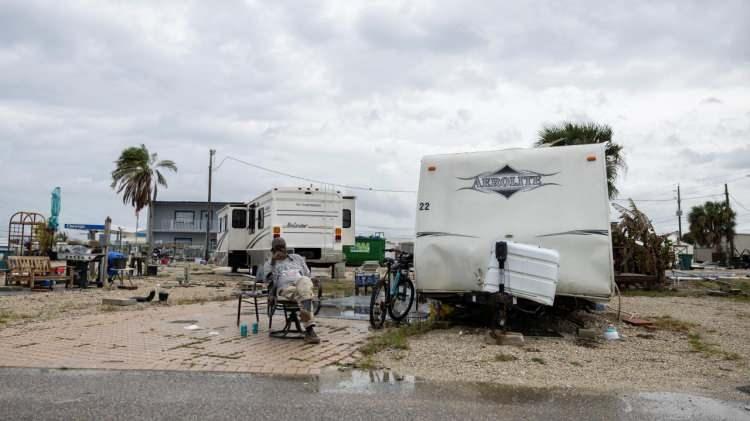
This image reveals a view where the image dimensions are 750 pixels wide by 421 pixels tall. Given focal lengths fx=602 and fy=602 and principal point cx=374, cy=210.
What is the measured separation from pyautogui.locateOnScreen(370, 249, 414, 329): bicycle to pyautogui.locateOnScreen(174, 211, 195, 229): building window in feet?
170

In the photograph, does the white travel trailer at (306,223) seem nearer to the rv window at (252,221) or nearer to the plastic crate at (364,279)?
the rv window at (252,221)

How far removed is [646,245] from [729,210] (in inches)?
1535

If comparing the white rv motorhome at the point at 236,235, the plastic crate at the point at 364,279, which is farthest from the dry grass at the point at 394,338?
the white rv motorhome at the point at 236,235

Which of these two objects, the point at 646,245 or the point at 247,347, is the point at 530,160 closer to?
the point at 247,347

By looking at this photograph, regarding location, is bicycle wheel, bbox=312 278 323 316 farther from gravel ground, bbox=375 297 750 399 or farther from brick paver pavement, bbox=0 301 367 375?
gravel ground, bbox=375 297 750 399

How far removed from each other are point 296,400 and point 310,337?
2.46 metres

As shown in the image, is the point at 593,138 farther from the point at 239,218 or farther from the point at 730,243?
the point at 730,243

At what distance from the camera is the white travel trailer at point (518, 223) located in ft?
23.6

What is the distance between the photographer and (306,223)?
60.0 ft

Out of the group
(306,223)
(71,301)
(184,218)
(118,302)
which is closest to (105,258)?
(71,301)

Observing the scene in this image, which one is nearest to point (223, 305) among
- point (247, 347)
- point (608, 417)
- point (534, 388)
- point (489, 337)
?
point (247, 347)

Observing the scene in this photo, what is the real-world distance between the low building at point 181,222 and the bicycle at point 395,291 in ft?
162

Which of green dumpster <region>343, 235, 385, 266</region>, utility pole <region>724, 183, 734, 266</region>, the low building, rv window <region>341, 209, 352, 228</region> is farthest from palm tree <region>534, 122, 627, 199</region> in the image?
the low building

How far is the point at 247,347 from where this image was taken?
21.6 ft
